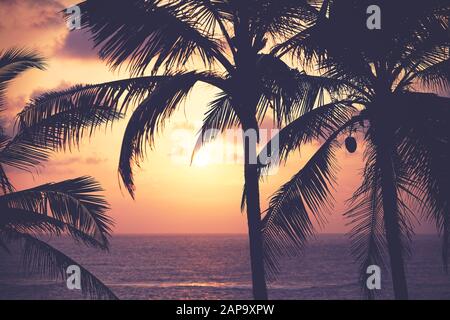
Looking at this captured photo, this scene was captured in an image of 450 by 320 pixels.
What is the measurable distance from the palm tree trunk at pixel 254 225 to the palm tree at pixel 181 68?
13mm

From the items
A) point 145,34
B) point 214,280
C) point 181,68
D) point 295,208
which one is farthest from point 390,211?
point 214,280

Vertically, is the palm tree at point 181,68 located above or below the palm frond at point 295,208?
above

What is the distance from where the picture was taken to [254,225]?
7.71m

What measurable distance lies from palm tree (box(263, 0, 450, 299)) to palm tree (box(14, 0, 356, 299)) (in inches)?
25.4

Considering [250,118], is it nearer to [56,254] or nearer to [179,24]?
[179,24]

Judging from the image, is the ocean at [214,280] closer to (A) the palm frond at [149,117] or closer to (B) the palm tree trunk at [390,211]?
(B) the palm tree trunk at [390,211]

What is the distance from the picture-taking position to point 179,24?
7.88 metres

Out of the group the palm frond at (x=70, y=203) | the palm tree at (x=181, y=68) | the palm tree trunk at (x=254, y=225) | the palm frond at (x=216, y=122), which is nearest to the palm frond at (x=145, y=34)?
the palm tree at (x=181, y=68)

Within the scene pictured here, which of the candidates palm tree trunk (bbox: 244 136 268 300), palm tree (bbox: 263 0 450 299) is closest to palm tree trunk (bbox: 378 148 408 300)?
palm tree (bbox: 263 0 450 299)

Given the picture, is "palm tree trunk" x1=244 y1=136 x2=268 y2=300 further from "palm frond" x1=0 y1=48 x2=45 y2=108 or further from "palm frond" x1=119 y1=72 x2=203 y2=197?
"palm frond" x1=0 y1=48 x2=45 y2=108

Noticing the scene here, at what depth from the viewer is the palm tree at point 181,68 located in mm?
7473

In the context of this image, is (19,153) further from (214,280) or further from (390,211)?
(214,280)

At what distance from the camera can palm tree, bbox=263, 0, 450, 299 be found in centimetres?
857
